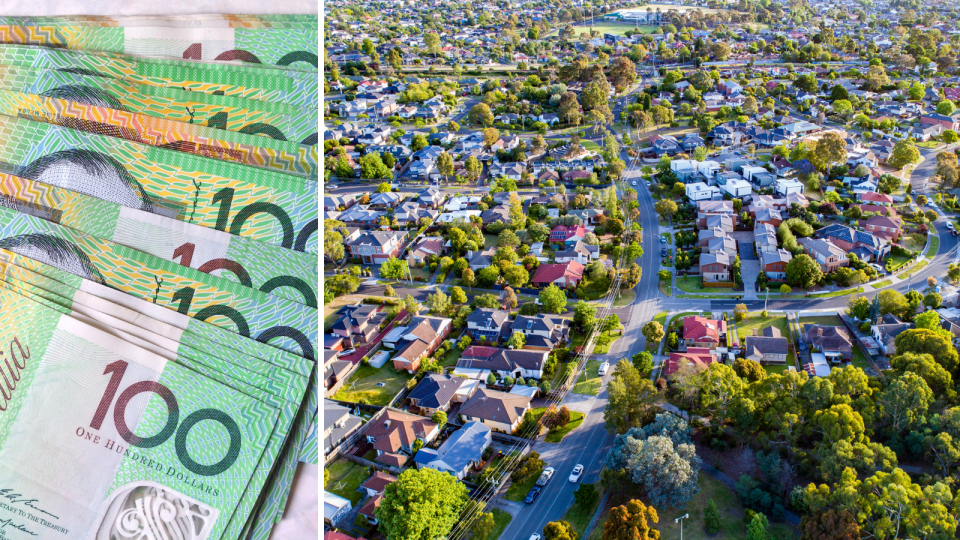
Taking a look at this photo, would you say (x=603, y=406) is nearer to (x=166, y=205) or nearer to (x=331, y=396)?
(x=331, y=396)

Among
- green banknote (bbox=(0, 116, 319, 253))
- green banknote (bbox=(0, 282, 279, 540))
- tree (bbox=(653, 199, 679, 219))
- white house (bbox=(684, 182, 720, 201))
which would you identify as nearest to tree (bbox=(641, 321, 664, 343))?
tree (bbox=(653, 199, 679, 219))

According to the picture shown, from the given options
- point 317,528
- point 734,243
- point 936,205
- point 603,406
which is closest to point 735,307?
point 734,243

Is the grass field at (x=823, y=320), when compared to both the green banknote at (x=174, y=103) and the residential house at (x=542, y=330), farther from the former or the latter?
the green banknote at (x=174, y=103)

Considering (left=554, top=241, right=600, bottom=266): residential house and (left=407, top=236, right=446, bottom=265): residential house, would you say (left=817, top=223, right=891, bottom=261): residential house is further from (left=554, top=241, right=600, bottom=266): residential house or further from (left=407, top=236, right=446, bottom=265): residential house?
(left=407, top=236, right=446, bottom=265): residential house

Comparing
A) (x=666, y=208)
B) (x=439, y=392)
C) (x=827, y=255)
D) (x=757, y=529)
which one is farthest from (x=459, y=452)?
(x=666, y=208)

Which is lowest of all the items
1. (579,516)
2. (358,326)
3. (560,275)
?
(358,326)

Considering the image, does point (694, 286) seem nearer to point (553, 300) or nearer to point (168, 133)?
point (553, 300)

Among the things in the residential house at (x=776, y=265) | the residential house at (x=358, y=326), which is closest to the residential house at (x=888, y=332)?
the residential house at (x=776, y=265)
